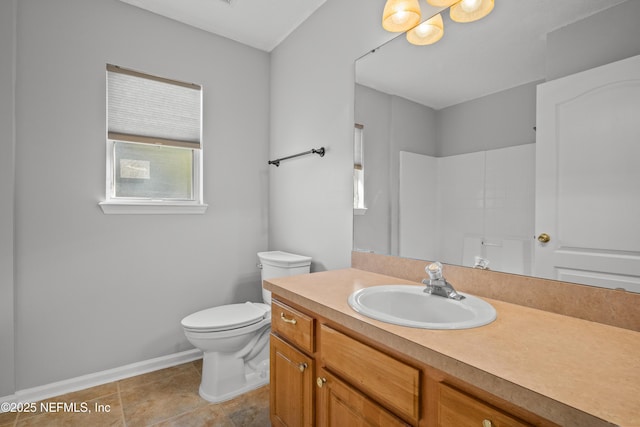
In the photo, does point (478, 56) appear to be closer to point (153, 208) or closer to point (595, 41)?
point (595, 41)

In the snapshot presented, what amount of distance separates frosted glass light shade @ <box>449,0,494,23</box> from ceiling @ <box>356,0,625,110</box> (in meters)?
0.02

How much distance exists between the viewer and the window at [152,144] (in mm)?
2150

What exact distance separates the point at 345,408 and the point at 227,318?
45.5 inches

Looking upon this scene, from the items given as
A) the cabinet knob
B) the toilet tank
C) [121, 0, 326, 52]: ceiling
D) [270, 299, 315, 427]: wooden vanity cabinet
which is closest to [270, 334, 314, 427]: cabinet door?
[270, 299, 315, 427]: wooden vanity cabinet

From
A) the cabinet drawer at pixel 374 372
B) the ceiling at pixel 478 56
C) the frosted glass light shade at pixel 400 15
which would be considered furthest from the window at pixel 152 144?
the cabinet drawer at pixel 374 372

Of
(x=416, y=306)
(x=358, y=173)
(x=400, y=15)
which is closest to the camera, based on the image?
(x=416, y=306)

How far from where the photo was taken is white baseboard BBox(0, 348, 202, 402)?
6.10ft

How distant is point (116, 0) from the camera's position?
2.12 meters

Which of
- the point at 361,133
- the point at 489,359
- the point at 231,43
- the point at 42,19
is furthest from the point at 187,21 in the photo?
the point at 489,359

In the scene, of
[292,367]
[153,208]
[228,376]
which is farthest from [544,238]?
[153,208]

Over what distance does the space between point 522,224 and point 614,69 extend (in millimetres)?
548

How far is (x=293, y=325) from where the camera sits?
1.33 m

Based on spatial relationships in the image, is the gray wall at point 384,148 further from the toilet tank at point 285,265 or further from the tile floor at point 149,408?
the tile floor at point 149,408

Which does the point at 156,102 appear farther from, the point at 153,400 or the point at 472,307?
the point at 472,307
